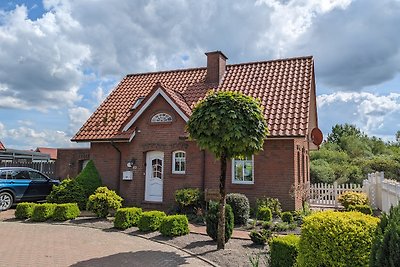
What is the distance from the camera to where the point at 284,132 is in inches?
527

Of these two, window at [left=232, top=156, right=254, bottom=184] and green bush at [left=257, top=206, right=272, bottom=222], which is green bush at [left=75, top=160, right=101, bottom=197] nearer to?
window at [left=232, top=156, right=254, bottom=184]

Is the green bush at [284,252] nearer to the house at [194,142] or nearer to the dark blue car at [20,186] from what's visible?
the house at [194,142]

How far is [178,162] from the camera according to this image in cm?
1538

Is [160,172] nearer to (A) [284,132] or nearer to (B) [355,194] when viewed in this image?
(A) [284,132]

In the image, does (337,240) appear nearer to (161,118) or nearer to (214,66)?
(161,118)

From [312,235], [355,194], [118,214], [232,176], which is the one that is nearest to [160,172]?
[232,176]

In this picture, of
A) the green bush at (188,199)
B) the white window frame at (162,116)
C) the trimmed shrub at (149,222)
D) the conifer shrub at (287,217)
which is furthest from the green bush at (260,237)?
the white window frame at (162,116)

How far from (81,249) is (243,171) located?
297 inches

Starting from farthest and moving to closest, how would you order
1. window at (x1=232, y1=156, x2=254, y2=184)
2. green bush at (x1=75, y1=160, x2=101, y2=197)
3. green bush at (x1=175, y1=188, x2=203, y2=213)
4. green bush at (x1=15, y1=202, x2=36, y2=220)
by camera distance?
green bush at (x1=75, y1=160, x2=101, y2=197) → window at (x1=232, y1=156, x2=254, y2=184) → green bush at (x1=175, y1=188, x2=203, y2=213) → green bush at (x1=15, y1=202, x2=36, y2=220)

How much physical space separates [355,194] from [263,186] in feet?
15.1

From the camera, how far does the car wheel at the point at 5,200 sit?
590 inches

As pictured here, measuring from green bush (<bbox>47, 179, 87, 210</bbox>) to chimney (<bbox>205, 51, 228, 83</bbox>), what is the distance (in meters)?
8.35

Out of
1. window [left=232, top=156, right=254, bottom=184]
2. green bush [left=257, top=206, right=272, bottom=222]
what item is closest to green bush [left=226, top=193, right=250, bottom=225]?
green bush [left=257, top=206, right=272, bottom=222]

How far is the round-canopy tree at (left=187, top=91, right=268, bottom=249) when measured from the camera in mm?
8281
